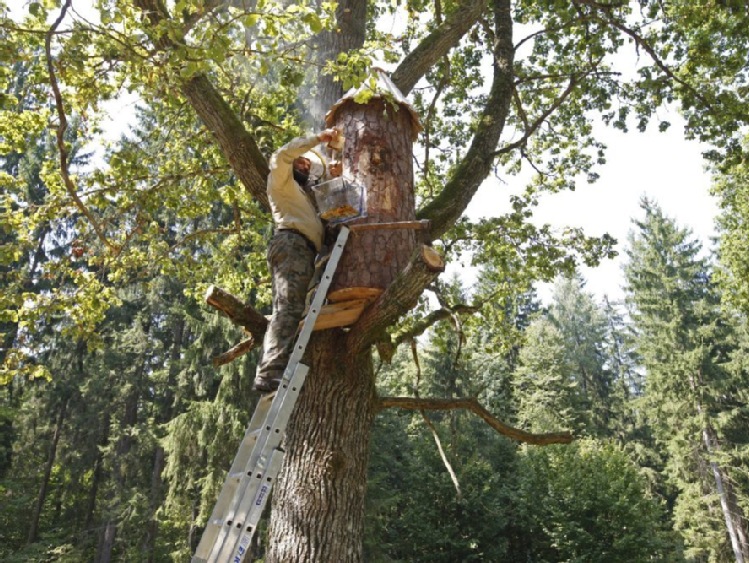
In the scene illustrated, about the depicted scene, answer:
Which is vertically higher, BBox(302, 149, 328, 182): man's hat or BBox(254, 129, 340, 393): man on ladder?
BBox(302, 149, 328, 182): man's hat

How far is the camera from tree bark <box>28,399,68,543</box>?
821 inches

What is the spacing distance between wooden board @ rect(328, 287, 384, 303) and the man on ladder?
242mm

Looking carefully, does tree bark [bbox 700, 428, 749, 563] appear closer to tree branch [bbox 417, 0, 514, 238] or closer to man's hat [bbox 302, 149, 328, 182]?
tree branch [bbox 417, 0, 514, 238]

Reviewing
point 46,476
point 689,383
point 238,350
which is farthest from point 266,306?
point 689,383

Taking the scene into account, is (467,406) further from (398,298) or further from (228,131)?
(228,131)

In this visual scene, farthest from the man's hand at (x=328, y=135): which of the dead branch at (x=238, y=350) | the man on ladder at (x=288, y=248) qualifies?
the dead branch at (x=238, y=350)

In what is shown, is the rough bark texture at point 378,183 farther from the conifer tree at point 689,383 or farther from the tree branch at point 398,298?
the conifer tree at point 689,383

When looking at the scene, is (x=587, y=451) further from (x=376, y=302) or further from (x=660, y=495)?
(x=376, y=302)

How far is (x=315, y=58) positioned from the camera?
5488 millimetres

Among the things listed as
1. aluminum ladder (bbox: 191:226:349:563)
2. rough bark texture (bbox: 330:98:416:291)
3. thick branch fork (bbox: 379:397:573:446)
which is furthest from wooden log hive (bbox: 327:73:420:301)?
thick branch fork (bbox: 379:397:573:446)

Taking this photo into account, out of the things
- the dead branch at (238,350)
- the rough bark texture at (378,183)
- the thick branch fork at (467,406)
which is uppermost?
the rough bark texture at (378,183)

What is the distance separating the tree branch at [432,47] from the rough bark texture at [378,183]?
787 millimetres

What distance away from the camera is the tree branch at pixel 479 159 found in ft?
15.7

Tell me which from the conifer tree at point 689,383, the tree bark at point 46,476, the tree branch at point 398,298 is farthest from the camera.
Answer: the conifer tree at point 689,383
